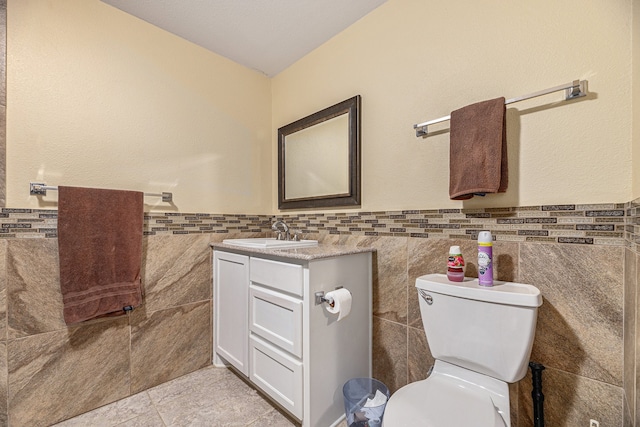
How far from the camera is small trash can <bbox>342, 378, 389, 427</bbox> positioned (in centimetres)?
128

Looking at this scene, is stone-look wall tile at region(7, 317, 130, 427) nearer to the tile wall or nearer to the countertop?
the tile wall

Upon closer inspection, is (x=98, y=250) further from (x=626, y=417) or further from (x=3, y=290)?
(x=626, y=417)

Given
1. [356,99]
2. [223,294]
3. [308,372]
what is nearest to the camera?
[308,372]

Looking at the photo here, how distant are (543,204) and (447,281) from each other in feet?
1.51

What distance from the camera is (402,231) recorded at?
57.7 inches

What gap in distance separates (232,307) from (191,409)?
0.53 metres

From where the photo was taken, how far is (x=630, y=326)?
33.5 inches

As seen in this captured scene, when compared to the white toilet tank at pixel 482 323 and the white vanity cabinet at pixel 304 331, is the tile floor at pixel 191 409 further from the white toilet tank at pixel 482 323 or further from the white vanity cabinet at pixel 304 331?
the white toilet tank at pixel 482 323

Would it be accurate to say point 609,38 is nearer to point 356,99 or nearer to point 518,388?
point 356,99

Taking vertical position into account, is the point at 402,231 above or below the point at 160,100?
below

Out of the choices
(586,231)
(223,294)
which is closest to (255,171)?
(223,294)

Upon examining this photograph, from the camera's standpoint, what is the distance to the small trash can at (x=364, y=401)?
1278mm

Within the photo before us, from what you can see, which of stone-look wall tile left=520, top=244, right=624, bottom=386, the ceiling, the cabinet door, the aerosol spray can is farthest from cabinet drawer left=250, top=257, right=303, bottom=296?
the ceiling

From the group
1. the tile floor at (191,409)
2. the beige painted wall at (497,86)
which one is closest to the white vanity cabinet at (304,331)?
the tile floor at (191,409)
